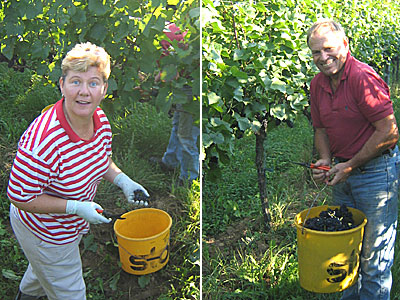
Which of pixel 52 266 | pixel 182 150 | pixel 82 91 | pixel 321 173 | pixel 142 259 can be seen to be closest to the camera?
pixel 82 91

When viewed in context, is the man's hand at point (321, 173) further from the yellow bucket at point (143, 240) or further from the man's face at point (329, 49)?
the yellow bucket at point (143, 240)

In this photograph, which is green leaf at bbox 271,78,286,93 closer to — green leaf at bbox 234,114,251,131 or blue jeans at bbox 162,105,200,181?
green leaf at bbox 234,114,251,131

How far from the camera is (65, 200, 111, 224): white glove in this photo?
1.36 meters

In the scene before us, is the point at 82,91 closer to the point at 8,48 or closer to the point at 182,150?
the point at 8,48

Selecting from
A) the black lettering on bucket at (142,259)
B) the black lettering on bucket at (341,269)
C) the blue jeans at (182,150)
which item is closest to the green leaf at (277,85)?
the blue jeans at (182,150)

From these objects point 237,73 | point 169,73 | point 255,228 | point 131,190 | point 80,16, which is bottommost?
point 255,228

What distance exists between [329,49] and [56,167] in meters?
1.33

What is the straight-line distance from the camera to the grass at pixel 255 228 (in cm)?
268

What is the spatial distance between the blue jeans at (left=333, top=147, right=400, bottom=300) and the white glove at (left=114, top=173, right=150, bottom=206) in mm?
1083

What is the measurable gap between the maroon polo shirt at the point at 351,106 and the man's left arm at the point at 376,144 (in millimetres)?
39

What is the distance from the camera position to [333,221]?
2145 mm

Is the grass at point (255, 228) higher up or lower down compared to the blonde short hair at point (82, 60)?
lower down

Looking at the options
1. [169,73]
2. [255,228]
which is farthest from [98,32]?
[255,228]

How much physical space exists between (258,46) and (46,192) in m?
1.73
